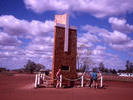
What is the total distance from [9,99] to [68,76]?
817cm

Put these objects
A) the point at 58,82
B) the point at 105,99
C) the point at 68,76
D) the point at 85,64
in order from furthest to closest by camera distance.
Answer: the point at 85,64 → the point at 68,76 → the point at 58,82 → the point at 105,99

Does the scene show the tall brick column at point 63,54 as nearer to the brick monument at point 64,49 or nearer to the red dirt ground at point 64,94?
the brick monument at point 64,49

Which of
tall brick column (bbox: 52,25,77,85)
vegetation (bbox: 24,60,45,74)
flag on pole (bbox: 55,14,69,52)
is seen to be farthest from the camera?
vegetation (bbox: 24,60,45,74)

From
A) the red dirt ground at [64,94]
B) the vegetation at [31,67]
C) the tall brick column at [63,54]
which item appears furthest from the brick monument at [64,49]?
the vegetation at [31,67]

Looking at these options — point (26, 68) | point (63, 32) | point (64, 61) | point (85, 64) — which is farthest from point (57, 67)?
point (26, 68)

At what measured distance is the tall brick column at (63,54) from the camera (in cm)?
1703

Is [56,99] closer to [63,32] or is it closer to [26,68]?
[63,32]

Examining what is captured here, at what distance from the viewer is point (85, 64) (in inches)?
1702

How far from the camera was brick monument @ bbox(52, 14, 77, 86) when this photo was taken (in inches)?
674

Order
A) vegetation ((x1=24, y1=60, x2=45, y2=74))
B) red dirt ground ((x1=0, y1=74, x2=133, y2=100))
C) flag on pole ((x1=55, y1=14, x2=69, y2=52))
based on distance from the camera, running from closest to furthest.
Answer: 1. red dirt ground ((x1=0, y1=74, x2=133, y2=100))
2. flag on pole ((x1=55, y1=14, x2=69, y2=52))
3. vegetation ((x1=24, y1=60, x2=45, y2=74))

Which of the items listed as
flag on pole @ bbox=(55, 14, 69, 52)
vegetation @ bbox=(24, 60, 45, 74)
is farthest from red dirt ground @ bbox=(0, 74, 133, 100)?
vegetation @ bbox=(24, 60, 45, 74)

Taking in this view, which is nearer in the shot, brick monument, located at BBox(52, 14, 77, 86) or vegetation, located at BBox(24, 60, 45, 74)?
brick monument, located at BBox(52, 14, 77, 86)

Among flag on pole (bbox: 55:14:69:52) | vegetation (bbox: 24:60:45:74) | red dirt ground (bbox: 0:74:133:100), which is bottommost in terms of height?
red dirt ground (bbox: 0:74:133:100)

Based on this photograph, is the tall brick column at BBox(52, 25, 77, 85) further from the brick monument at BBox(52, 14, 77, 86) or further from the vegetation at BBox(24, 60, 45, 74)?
the vegetation at BBox(24, 60, 45, 74)
